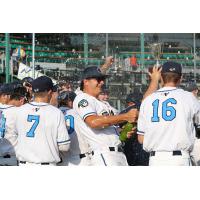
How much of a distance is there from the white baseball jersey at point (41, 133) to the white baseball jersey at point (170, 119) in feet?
3.11

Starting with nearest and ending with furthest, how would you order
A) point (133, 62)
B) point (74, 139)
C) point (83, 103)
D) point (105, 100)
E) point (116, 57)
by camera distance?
point (83, 103)
point (74, 139)
point (105, 100)
point (133, 62)
point (116, 57)

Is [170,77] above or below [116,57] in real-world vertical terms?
below

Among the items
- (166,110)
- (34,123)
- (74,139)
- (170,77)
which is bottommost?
(74,139)

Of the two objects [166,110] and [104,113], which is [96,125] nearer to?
[104,113]

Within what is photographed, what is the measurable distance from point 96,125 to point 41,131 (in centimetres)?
61

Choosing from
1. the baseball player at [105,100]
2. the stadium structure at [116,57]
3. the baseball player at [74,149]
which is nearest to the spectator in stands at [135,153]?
the baseball player at [105,100]

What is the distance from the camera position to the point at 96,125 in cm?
567

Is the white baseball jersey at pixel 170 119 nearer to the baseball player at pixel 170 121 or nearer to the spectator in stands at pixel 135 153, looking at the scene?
the baseball player at pixel 170 121

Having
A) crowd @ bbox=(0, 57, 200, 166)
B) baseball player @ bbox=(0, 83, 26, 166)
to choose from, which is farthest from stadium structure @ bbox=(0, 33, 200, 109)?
crowd @ bbox=(0, 57, 200, 166)

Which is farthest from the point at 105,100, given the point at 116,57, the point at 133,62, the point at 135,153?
the point at 116,57

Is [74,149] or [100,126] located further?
[74,149]

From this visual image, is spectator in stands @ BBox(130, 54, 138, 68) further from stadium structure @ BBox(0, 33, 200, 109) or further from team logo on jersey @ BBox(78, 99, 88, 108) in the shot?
team logo on jersey @ BBox(78, 99, 88, 108)

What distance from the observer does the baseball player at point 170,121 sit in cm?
536
